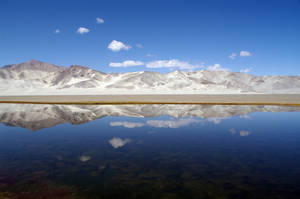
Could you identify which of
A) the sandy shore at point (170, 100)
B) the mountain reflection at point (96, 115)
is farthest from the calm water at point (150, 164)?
the sandy shore at point (170, 100)

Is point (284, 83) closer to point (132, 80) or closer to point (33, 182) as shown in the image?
point (132, 80)

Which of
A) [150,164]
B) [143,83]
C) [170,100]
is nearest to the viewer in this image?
[150,164]

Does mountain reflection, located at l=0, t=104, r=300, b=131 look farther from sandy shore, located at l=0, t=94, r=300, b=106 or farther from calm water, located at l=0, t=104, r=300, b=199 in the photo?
sandy shore, located at l=0, t=94, r=300, b=106

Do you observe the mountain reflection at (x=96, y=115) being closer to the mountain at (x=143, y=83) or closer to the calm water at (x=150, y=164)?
the calm water at (x=150, y=164)

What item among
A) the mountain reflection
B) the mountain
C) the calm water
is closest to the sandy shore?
the mountain reflection

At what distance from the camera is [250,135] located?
46.6 feet

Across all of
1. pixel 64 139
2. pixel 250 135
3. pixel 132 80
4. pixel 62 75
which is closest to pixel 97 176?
pixel 64 139

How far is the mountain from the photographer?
98688 millimetres

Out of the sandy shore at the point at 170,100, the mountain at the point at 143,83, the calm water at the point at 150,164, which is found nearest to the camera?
the calm water at the point at 150,164

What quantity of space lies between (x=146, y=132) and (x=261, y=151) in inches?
274

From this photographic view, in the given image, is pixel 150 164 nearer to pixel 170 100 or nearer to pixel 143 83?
pixel 170 100

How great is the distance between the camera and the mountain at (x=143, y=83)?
324ft

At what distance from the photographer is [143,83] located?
11831cm

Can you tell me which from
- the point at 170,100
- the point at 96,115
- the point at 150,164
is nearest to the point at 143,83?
the point at 170,100
